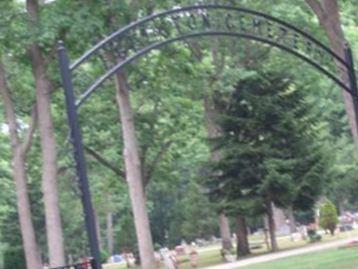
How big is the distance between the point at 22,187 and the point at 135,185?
10.8ft

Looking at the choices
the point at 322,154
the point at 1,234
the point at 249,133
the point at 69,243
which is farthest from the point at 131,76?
the point at 69,243

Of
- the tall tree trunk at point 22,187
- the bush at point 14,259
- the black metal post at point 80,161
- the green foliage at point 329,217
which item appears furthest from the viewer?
the bush at point 14,259

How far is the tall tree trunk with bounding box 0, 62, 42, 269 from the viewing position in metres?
24.5

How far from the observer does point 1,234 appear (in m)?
51.9

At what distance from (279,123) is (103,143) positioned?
24.5 feet

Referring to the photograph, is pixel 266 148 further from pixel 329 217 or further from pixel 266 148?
pixel 329 217

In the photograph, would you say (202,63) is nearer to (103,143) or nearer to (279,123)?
(279,123)

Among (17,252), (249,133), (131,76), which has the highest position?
(131,76)

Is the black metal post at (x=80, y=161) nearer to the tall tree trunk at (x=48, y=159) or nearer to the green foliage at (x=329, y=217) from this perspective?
the tall tree trunk at (x=48, y=159)

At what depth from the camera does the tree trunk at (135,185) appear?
24.1 meters

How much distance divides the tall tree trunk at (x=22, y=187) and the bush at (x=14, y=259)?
16517mm

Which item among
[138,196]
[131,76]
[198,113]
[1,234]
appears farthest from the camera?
[1,234]

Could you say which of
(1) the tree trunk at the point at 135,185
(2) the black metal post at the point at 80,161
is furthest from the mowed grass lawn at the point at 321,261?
(2) the black metal post at the point at 80,161

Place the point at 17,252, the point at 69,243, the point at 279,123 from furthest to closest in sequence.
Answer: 1. the point at 69,243
2. the point at 17,252
3. the point at 279,123
